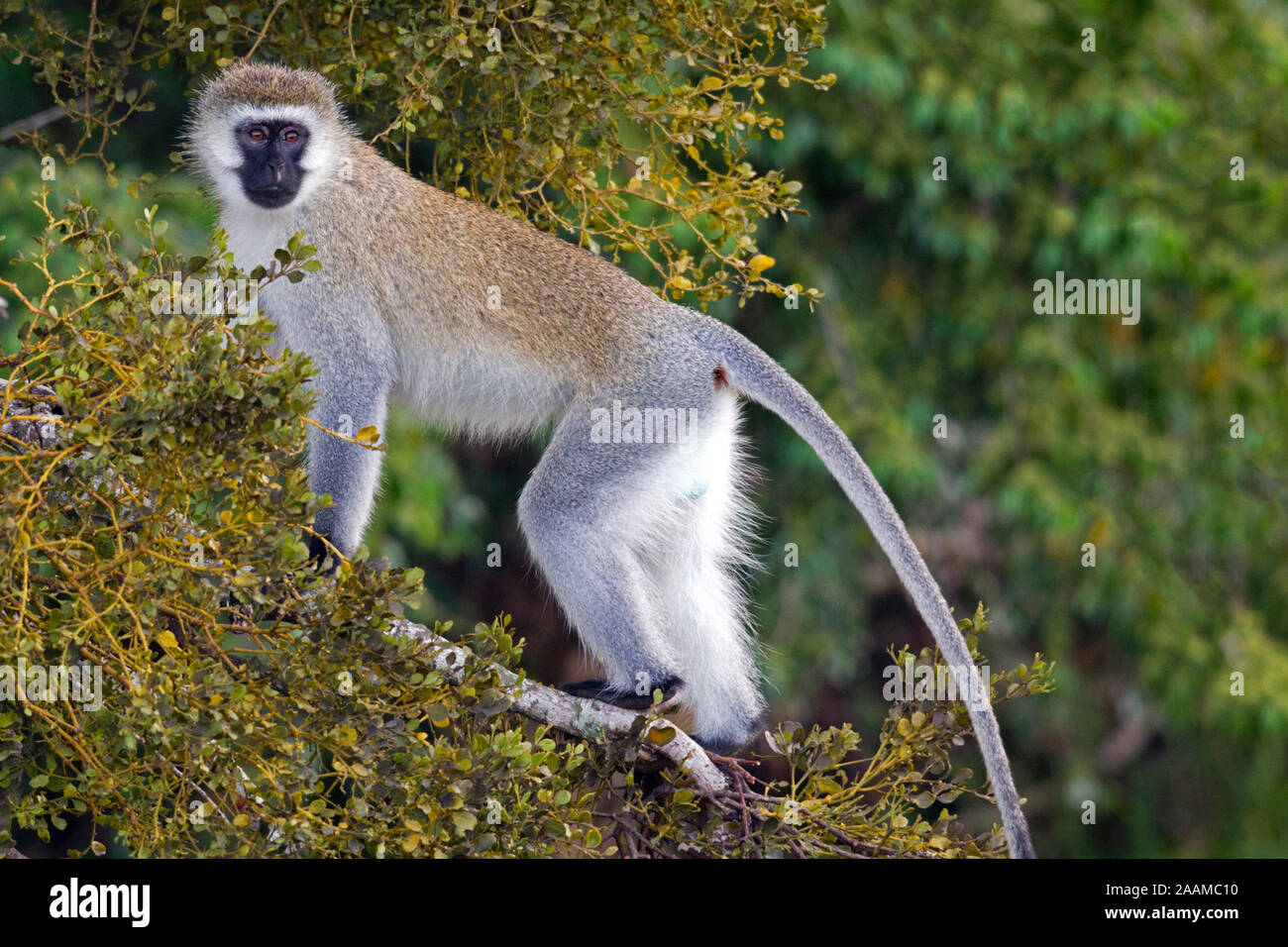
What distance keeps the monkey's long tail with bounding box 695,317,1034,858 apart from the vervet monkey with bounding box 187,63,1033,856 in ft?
0.03

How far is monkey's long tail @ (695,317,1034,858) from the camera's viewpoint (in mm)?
3270

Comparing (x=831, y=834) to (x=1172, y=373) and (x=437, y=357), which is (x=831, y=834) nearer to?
(x=437, y=357)

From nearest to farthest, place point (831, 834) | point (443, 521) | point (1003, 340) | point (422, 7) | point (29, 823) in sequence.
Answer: point (29, 823), point (831, 834), point (422, 7), point (443, 521), point (1003, 340)

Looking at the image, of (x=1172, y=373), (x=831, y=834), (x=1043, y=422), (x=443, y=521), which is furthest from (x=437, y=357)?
(x=1172, y=373)

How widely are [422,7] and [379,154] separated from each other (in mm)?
813

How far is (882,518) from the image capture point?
12.1 ft

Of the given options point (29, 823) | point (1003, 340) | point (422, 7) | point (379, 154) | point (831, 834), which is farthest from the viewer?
point (1003, 340)

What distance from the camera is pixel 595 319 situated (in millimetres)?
4254

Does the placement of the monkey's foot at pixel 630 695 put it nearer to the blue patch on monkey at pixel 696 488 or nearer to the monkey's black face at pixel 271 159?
the blue patch on monkey at pixel 696 488

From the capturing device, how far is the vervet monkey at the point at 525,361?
13.5 ft

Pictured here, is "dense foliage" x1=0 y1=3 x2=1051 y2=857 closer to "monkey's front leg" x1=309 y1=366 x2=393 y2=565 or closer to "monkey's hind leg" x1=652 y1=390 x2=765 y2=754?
"monkey's hind leg" x1=652 y1=390 x2=765 y2=754

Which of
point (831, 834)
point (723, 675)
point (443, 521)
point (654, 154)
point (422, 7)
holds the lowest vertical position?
point (831, 834)

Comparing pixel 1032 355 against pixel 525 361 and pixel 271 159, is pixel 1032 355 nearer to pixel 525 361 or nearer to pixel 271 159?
pixel 525 361

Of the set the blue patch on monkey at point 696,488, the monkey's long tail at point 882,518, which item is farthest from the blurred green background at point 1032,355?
the monkey's long tail at point 882,518
